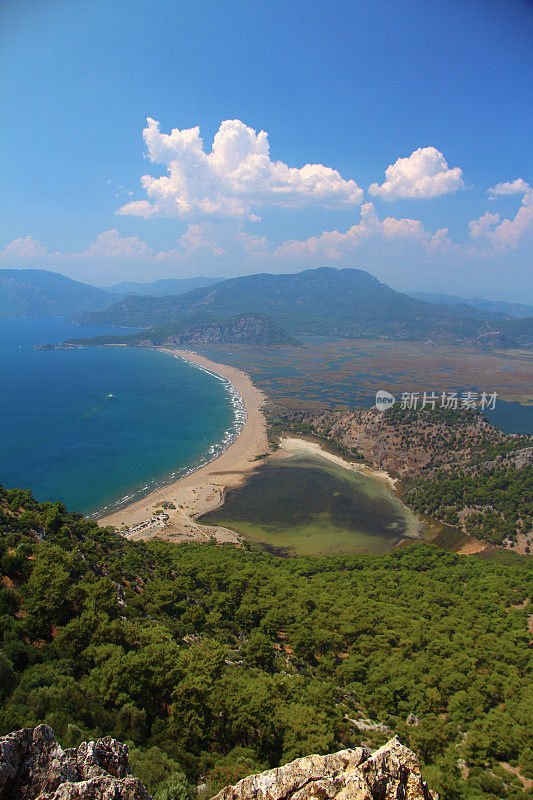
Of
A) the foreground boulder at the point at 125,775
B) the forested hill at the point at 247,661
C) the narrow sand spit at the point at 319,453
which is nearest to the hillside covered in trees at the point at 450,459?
the narrow sand spit at the point at 319,453

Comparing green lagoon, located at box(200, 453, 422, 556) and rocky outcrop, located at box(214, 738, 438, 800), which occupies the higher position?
rocky outcrop, located at box(214, 738, 438, 800)

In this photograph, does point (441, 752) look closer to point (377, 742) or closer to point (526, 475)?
point (377, 742)

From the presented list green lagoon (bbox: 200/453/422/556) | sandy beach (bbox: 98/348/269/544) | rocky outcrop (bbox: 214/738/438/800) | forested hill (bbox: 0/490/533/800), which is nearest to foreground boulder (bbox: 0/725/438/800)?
rocky outcrop (bbox: 214/738/438/800)

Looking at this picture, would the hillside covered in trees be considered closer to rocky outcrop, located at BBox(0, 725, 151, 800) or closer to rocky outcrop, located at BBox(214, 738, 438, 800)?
rocky outcrop, located at BBox(214, 738, 438, 800)

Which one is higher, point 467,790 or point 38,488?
point 467,790

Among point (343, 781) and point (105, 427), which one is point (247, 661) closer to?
point (343, 781)

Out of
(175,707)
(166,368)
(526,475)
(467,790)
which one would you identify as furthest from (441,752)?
(166,368)

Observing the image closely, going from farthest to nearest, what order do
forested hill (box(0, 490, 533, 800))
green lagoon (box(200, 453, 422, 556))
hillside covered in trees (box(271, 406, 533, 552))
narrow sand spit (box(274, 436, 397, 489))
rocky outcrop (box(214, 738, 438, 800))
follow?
narrow sand spit (box(274, 436, 397, 489)), hillside covered in trees (box(271, 406, 533, 552)), green lagoon (box(200, 453, 422, 556)), forested hill (box(0, 490, 533, 800)), rocky outcrop (box(214, 738, 438, 800))
